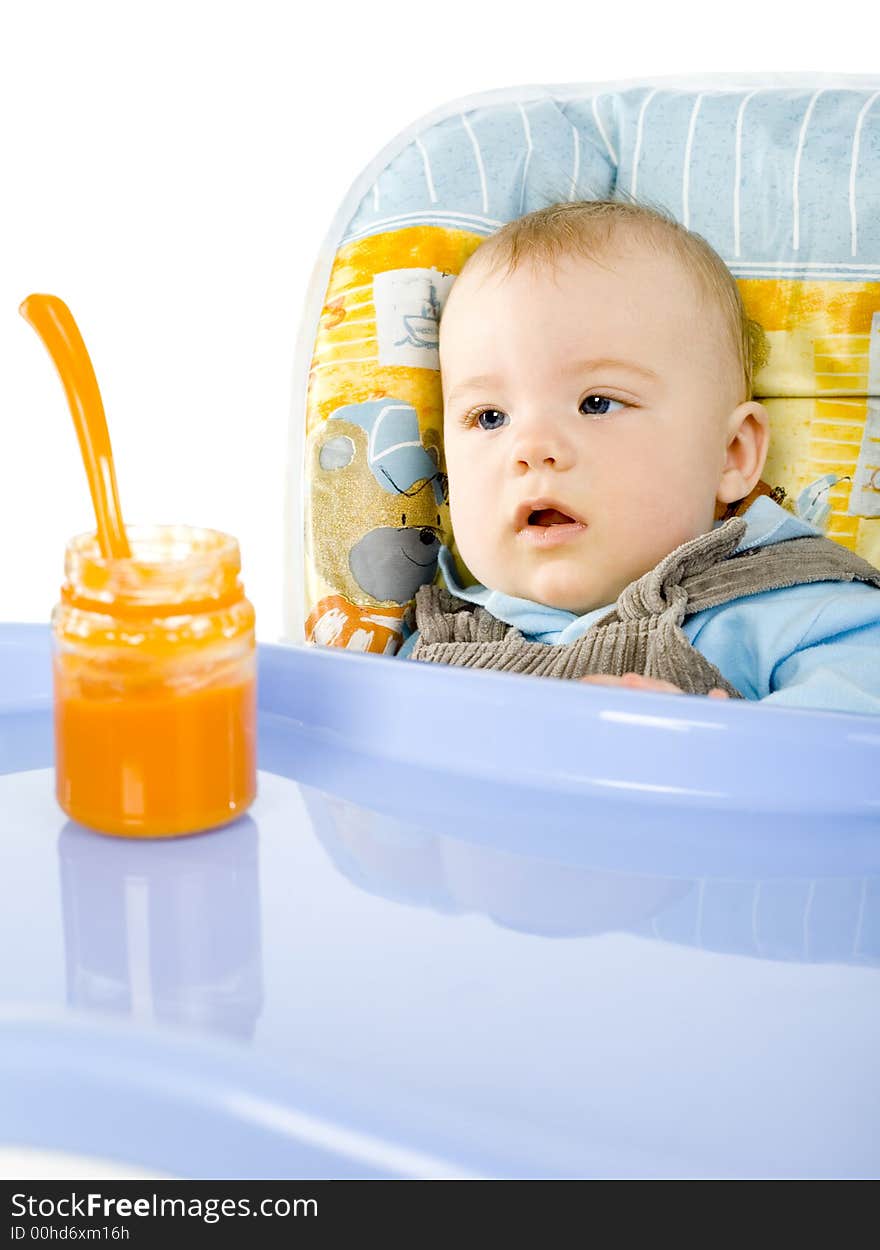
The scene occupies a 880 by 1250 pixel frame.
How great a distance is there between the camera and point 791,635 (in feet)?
3.67

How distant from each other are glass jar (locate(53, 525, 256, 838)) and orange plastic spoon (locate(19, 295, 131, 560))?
0.03m

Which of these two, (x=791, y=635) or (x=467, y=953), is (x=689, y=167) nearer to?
(x=791, y=635)

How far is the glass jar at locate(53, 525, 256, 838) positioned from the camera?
26.5 inches

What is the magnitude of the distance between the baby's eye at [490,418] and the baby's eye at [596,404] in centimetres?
7

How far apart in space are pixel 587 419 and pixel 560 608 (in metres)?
0.18

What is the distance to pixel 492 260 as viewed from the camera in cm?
124

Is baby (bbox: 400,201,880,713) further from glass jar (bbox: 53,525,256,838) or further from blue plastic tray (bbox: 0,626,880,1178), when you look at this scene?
glass jar (bbox: 53,525,256,838)

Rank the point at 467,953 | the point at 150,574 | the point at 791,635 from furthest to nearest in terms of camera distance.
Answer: the point at 791,635 < the point at 150,574 < the point at 467,953

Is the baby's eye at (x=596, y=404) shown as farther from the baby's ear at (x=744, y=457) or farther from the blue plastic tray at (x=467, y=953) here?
the blue plastic tray at (x=467, y=953)

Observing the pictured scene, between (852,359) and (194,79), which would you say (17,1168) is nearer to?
(852,359)

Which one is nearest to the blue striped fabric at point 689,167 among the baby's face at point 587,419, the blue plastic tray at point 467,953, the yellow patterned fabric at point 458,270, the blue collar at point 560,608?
the yellow patterned fabric at point 458,270

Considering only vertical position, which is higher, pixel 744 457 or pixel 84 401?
pixel 84 401

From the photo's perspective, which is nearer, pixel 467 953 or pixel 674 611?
pixel 467 953

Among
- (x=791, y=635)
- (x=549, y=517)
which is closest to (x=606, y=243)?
(x=549, y=517)
